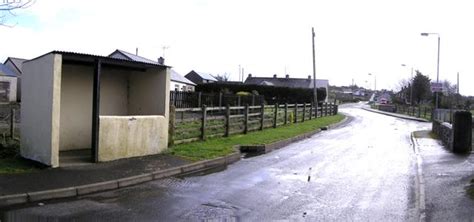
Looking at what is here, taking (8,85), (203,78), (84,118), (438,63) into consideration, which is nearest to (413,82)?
(203,78)

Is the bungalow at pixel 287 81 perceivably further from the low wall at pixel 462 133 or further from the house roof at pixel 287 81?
the low wall at pixel 462 133

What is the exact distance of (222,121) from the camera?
21.1 m

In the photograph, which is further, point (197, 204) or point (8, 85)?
point (8, 85)

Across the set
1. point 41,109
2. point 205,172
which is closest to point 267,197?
point 205,172

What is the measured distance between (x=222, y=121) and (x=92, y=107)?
814 cm

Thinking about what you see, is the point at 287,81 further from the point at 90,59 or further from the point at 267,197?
the point at 267,197

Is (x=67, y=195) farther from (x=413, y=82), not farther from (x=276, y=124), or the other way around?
(x=413, y=82)

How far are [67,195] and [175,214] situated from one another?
2410mm

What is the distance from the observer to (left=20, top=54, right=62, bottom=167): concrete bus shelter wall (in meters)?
11.5

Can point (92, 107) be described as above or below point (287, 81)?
below

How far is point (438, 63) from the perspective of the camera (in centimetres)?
4403

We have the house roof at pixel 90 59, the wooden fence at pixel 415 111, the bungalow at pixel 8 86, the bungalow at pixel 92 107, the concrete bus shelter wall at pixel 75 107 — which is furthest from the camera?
the wooden fence at pixel 415 111

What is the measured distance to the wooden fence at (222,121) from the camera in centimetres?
1702

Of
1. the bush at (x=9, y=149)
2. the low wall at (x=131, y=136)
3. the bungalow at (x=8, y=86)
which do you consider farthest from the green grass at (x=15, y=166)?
the bungalow at (x=8, y=86)
